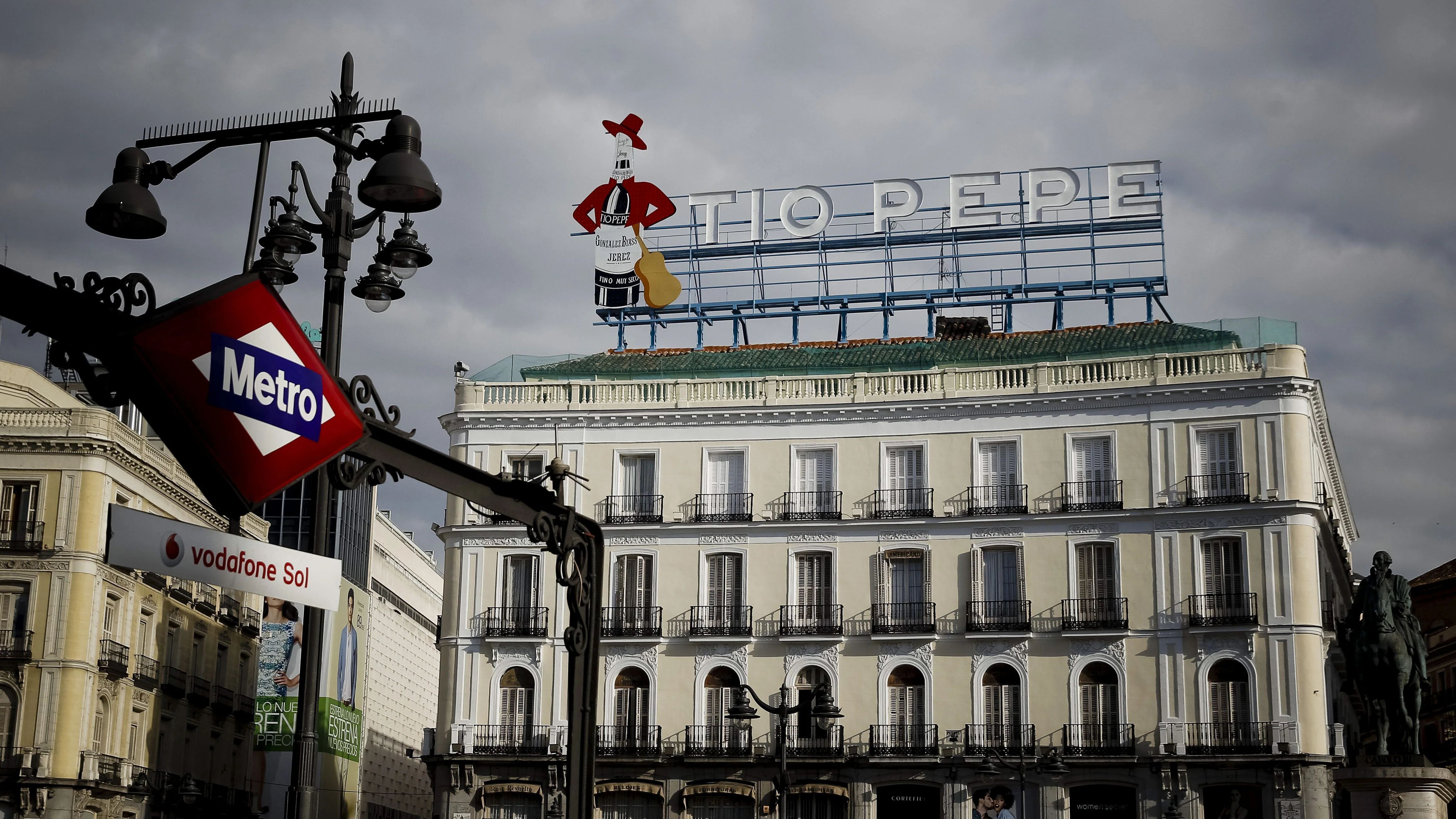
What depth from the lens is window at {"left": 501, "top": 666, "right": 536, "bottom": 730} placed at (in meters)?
54.2

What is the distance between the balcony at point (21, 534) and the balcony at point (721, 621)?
75.6 ft

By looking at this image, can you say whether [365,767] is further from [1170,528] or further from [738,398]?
[1170,528]

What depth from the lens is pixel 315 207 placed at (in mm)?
14930

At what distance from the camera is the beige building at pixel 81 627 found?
53.7 m

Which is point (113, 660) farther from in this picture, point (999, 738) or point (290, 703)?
point (999, 738)

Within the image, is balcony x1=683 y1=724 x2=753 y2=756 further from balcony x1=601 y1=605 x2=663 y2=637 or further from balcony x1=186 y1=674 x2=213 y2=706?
balcony x1=186 y1=674 x2=213 y2=706

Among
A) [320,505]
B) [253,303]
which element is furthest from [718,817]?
[253,303]

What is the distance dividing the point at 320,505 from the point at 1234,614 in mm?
41205

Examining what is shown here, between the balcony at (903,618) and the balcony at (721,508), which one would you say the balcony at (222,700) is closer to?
the balcony at (721,508)

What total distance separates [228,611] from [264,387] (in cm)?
6227

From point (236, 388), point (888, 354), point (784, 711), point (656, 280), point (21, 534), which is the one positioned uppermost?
point (656, 280)

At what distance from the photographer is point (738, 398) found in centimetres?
5644

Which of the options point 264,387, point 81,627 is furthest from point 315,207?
point 81,627

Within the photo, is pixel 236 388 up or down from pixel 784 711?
up
